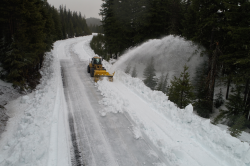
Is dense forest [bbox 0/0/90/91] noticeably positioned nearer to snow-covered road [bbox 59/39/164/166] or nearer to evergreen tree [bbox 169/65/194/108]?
snow-covered road [bbox 59/39/164/166]

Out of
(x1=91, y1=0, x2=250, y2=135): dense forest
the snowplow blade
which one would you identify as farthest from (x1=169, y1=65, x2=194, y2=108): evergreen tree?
the snowplow blade

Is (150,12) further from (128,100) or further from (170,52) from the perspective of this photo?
(128,100)

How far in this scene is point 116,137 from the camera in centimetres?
659

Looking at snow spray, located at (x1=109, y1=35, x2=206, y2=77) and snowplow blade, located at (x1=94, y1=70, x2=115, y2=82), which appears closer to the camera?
snowplow blade, located at (x1=94, y1=70, x2=115, y2=82)

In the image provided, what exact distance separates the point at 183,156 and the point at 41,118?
22.2 ft

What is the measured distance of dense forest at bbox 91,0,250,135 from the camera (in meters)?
10.5

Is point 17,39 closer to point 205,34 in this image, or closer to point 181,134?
point 181,134

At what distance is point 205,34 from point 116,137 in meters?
12.7

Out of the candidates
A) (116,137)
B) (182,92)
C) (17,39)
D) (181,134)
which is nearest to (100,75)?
(17,39)

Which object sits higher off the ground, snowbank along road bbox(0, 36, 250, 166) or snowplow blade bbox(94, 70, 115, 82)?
snowplow blade bbox(94, 70, 115, 82)

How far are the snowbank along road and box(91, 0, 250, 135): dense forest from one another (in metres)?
3.69

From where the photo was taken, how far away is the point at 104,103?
9945mm

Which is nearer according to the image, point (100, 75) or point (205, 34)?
point (205, 34)

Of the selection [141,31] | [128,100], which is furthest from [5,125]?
[141,31]
